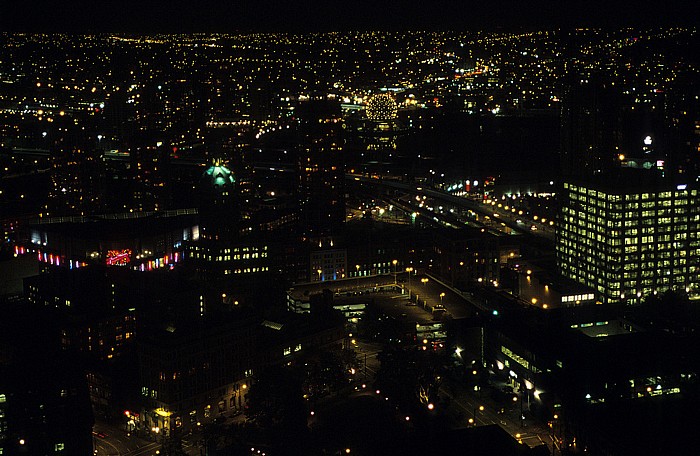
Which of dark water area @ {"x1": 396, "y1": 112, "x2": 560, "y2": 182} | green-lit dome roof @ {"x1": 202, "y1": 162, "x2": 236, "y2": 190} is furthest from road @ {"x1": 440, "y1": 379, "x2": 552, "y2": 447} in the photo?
dark water area @ {"x1": 396, "y1": 112, "x2": 560, "y2": 182}

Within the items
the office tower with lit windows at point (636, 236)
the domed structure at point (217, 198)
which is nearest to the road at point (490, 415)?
the office tower with lit windows at point (636, 236)

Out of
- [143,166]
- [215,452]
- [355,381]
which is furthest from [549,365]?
[143,166]

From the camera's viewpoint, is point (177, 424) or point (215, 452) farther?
point (177, 424)

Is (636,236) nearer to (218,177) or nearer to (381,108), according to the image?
(218,177)

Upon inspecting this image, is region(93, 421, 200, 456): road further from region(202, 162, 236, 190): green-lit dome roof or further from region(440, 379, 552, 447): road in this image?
region(202, 162, 236, 190): green-lit dome roof

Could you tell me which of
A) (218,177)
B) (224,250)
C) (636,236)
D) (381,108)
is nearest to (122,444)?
(224,250)

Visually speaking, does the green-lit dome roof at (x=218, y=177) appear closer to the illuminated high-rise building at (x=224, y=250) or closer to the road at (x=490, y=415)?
the illuminated high-rise building at (x=224, y=250)

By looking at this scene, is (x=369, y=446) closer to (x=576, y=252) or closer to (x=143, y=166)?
(x=576, y=252)
